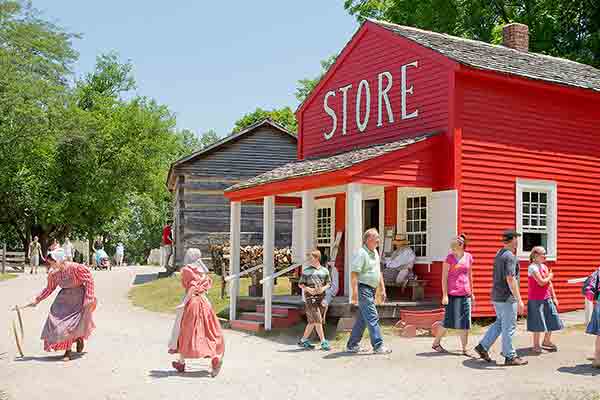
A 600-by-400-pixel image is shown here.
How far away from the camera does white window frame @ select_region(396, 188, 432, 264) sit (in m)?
14.9

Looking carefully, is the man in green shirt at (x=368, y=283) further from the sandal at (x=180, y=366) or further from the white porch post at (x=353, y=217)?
the sandal at (x=180, y=366)

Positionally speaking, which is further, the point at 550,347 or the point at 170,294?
the point at 170,294

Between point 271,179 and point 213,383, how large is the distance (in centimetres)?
686

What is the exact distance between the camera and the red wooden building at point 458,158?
14.4 m

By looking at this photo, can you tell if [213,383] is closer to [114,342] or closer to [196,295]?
[196,295]

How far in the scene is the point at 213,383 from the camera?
30.6 ft

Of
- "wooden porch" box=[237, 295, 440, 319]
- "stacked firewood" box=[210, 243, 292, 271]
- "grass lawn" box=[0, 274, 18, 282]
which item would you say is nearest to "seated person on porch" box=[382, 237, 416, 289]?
"wooden porch" box=[237, 295, 440, 319]

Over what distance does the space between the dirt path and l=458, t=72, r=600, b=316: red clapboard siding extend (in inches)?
106

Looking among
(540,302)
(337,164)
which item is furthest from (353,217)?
(540,302)

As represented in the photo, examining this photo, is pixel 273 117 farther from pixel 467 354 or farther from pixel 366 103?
pixel 467 354

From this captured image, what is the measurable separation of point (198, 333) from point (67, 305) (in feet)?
8.31

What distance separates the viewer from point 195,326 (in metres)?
9.71

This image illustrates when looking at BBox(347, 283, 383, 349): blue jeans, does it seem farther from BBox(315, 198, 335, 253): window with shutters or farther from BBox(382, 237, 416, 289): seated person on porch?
BBox(315, 198, 335, 253): window with shutters

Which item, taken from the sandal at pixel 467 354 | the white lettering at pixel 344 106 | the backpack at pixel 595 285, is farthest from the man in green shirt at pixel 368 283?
the white lettering at pixel 344 106
